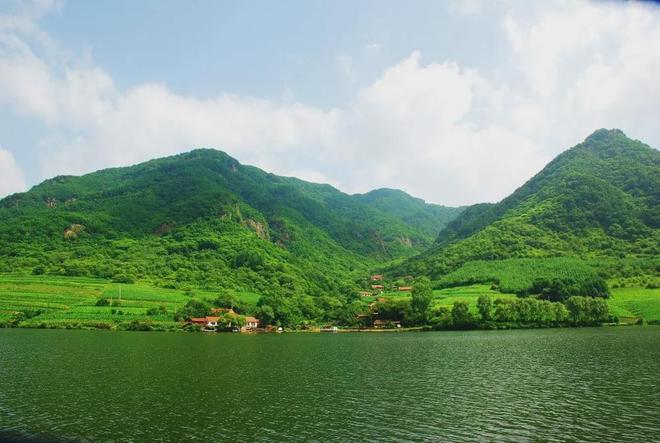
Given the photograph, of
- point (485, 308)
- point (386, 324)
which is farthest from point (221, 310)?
point (485, 308)

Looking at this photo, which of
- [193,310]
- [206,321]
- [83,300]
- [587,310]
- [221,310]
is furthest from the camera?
[221,310]

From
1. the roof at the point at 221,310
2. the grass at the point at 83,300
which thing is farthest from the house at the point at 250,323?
the grass at the point at 83,300

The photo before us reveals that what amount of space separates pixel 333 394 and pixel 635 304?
134 m

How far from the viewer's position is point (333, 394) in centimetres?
4762

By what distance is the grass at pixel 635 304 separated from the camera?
13738 centimetres

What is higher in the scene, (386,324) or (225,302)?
(225,302)

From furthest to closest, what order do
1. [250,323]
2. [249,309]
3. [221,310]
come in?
[249,309] < [221,310] < [250,323]

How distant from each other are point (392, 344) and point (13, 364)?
217 ft

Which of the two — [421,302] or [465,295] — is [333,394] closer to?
[421,302]

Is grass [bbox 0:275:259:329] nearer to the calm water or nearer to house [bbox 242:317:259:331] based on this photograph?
house [bbox 242:317:259:331]

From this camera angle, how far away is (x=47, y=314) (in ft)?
443

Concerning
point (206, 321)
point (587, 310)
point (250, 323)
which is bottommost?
point (250, 323)

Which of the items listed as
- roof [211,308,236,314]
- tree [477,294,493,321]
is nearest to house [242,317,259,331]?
roof [211,308,236,314]

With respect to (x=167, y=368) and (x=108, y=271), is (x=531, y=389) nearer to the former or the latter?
(x=167, y=368)
